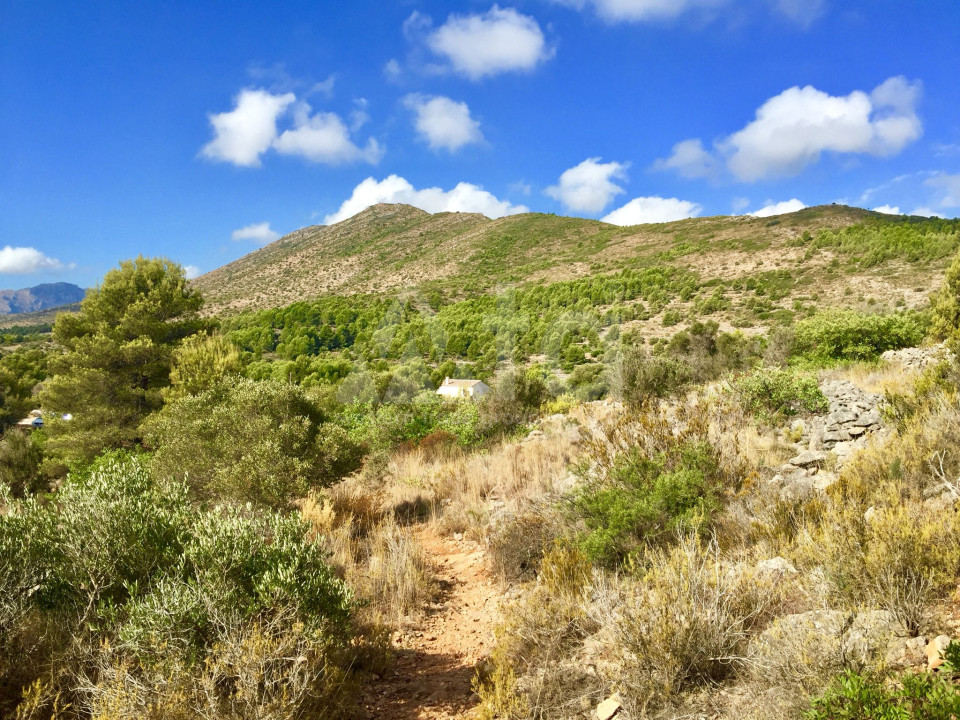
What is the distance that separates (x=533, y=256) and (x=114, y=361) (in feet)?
163

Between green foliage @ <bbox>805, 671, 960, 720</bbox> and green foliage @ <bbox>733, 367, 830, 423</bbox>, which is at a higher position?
green foliage @ <bbox>733, 367, 830, 423</bbox>

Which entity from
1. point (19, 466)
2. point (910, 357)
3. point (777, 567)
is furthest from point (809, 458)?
point (19, 466)

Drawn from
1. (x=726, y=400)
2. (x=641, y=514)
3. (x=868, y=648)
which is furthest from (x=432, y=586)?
(x=726, y=400)

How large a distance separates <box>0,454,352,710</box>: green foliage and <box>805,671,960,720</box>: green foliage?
2298mm

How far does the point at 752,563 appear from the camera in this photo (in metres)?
3.31

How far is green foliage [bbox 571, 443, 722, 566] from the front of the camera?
3855 mm

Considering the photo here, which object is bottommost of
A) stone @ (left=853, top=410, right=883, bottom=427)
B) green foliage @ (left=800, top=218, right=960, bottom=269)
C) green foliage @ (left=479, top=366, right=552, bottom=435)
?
green foliage @ (left=479, top=366, right=552, bottom=435)

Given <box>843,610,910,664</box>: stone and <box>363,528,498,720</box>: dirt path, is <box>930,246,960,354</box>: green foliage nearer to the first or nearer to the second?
<box>843,610,910,664</box>: stone

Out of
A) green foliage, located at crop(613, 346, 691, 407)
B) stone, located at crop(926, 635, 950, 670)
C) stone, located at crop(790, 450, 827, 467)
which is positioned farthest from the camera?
green foliage, located at crop(613, 346, 691, 407)

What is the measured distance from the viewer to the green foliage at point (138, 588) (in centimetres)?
245

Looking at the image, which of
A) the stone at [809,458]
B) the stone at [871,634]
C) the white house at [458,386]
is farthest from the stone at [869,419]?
the white house at [458,386]

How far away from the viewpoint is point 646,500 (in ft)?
13.1

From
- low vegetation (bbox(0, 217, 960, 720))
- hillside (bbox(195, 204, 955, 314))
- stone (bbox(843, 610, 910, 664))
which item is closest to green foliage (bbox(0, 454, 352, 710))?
low vegetation (bbox(0, 217, 960, 720))

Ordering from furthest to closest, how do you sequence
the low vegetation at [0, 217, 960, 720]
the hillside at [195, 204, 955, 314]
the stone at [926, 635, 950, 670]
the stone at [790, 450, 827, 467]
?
the hillside at [195, 204, 955, 314] → the stone at [790, 450, 827, 467] → the low vegetation at [0, 217, 960, 720] → the stone at [926, 635, 950, 670]
